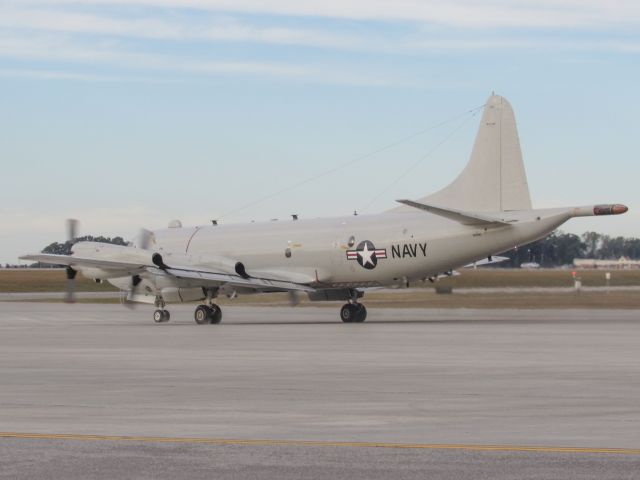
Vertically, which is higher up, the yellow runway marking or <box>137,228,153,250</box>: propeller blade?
<box>137,228,153,250</box>: propeller blade

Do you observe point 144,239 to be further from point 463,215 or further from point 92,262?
point 463,215

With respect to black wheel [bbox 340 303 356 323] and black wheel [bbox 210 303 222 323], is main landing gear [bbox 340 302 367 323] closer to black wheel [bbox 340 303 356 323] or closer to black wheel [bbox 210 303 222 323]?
black wheel [bbox 340 303 356 323]

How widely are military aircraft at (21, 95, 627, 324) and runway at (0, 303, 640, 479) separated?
321 inches

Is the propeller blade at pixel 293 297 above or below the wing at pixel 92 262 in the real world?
below

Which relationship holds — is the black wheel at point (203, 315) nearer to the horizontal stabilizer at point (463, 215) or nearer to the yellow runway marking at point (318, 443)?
the horizontal stabilizer at point (463, 215)

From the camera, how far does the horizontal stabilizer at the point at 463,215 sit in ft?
141

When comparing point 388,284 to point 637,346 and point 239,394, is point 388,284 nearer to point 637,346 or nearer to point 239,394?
point 637,346

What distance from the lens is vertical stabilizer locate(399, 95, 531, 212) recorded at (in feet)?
147

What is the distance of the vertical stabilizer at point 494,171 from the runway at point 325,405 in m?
9.12

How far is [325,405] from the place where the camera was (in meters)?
17.4

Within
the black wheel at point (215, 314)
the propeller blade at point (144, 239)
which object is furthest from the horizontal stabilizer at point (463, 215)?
the propeller blade at point (144, 239)

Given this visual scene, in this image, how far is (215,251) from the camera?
168ft

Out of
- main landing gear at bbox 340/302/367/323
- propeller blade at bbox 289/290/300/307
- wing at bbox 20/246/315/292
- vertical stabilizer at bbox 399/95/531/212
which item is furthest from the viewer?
propeller blade at bbox 289/290/300/307

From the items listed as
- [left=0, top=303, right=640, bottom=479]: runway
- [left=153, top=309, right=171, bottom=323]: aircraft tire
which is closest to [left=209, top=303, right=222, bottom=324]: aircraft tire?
[left=153, top=309, right=171, bottom=323]: aircraft tire
